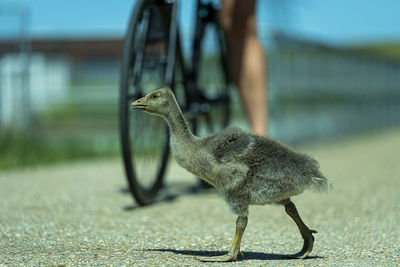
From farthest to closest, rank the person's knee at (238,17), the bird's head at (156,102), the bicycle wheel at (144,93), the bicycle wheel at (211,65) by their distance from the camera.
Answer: the bicycle wheel at (211,65) < the person's knee at (238,17) < the bicycle wheel at (144,93) < the bird's head at (156,102)

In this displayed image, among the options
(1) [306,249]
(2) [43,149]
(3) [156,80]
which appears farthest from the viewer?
(2) [43,149]

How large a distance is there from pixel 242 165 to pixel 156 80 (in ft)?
6.73

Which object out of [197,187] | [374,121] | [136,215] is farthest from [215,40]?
[374,121]

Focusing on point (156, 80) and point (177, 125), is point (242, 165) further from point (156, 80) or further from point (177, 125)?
point (156, 80)

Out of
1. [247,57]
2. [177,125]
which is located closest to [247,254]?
[177,125]

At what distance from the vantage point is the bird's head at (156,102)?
9.91 ft

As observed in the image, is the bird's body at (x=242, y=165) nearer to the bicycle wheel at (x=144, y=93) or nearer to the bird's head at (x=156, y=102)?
the bird's head at (x=156, y=102)

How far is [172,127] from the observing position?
10.0ft

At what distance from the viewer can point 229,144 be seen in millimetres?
2967

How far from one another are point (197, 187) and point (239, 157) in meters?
2.93

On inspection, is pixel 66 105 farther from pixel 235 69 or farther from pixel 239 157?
pixel 239 157

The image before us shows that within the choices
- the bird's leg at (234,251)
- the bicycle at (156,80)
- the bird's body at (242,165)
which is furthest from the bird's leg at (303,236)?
the bicycle at (156,80)

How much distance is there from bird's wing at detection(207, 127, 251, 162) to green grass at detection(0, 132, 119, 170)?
4.75 m

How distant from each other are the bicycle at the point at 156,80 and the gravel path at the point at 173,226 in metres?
0.32
